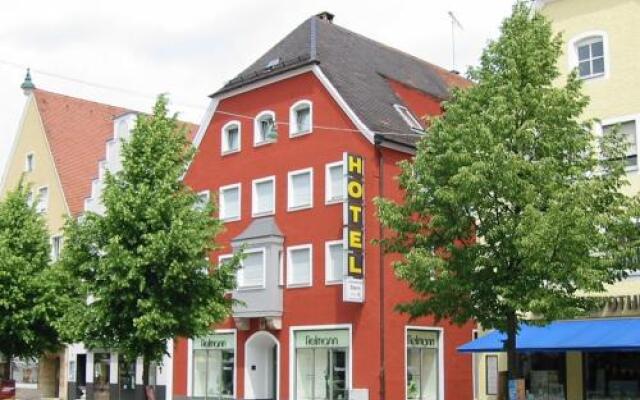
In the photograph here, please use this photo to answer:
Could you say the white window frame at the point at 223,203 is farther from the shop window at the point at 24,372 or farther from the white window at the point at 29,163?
the white window at the point at 29,163

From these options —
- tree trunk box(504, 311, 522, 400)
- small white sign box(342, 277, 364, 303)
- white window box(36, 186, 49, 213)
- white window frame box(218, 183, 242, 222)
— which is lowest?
tree trunk box(504, 311, 522, 400)

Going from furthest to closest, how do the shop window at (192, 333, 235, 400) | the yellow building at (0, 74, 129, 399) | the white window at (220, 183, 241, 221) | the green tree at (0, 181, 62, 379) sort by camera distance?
1. the yellow building at (0, 74, 129, 399)
2. the white window at (220, 183, 241, 221)
3. the shop window at (192, 333, 235, 400)
4. the green tree at (0, 181, 62, 379)

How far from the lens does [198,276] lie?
27.5 metres

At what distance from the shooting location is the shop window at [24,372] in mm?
50594

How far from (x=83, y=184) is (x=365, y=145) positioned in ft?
70.0

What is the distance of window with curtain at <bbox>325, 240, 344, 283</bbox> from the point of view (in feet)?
116

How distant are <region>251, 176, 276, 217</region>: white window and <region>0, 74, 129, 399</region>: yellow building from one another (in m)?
13.7

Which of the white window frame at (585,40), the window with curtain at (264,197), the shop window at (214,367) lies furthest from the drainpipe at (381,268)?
the white window frame at (585,40)

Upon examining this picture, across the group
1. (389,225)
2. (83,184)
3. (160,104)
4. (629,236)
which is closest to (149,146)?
(160,104)

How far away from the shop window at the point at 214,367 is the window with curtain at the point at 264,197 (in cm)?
505

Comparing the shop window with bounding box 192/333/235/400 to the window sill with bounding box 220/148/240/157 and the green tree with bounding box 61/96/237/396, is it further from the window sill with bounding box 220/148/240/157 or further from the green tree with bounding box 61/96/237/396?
the green tree with bounding box 61/96/237/396

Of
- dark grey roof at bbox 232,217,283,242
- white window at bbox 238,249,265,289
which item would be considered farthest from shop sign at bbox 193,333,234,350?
dark grey roof at bbox 232,217,283,242

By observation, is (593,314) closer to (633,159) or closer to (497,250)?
(633,159)

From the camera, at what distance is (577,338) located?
1045 inches
